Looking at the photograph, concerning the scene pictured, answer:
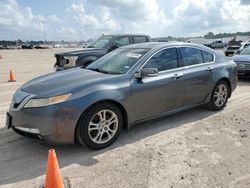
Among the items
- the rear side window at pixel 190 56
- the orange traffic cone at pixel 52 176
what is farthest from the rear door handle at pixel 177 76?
the orange traffic cone at pixel 52 176

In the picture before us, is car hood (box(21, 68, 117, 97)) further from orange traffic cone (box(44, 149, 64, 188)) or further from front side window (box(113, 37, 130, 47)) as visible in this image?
front side window (box(113, 37, 130, 47))

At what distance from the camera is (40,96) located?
158 inches

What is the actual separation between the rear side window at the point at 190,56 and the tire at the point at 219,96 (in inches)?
30.0

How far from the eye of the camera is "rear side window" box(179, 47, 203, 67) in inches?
216

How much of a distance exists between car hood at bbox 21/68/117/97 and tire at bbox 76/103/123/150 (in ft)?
1.35

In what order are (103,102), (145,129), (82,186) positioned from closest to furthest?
(82,186)
(103,102)
(145,129)

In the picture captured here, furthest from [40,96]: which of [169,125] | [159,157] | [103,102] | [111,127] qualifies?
[169,125]

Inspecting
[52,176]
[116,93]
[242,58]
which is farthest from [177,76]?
[242,58]

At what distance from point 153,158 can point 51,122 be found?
1.51 metres

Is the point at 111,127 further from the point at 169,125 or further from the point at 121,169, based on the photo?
the point at 169,125

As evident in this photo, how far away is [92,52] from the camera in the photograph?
31.4ft

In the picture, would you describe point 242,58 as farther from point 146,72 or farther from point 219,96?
point 146,72

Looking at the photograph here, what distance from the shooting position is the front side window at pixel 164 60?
16.3 ft

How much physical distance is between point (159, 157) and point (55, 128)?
4.99ft
